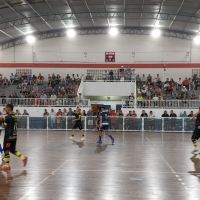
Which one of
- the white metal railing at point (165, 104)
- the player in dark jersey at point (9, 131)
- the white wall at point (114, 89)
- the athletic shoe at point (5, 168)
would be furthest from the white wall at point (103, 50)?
the athletic shoe at point (5, 168)

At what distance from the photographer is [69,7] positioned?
37312 millimetres

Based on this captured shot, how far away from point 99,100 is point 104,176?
103ft

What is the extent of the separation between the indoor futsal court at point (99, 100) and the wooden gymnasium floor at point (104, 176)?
3 centimetres

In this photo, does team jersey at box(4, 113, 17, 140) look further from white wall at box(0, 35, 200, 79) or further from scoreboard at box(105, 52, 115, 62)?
scoreboard at box(105, 52, 115, 62)

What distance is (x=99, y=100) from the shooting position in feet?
142

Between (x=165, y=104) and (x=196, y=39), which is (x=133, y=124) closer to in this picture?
(x=165, y=104)

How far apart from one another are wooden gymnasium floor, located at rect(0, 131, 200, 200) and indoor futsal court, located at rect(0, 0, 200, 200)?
3 cm

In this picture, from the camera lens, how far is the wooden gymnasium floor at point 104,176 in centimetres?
947

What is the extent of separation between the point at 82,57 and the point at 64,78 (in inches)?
139

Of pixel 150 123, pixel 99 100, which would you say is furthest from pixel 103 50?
pixel 150 123

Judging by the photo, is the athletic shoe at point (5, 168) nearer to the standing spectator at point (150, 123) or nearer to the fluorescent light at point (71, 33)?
the standing spectator at point (150, 123)

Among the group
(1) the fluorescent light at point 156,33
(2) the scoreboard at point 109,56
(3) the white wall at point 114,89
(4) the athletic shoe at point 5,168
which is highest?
(1) the fluorescent light at point 156,33

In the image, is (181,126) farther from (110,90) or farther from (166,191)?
(166,191)

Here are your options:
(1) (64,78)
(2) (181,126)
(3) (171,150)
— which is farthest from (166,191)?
(1) (64,78)
